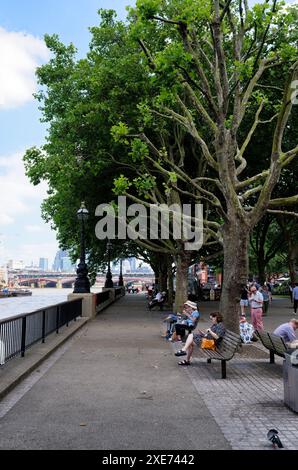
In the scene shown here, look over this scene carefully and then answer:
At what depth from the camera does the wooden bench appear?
9.48 metres

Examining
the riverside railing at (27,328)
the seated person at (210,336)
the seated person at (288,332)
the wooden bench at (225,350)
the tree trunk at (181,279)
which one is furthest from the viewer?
the tree trunk at (181,279)

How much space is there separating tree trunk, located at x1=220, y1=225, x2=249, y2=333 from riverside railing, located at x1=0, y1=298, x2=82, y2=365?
4.92 m

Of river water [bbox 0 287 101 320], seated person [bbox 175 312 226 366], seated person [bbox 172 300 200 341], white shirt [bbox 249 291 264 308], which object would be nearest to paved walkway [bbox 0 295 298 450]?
seated person [bbox 175 312 226 366]

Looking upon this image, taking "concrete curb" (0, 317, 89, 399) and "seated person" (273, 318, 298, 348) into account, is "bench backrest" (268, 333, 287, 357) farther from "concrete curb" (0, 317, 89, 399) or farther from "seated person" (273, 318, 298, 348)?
"concrete curb" (0, 317, 89, 399)

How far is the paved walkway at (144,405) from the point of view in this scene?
566 cm

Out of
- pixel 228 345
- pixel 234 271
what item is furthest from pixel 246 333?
pixel 228 345

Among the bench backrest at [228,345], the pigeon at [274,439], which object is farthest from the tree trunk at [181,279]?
the pigeon at [274,439]

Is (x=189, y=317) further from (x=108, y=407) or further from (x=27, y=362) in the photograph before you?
(x=108, y=407)

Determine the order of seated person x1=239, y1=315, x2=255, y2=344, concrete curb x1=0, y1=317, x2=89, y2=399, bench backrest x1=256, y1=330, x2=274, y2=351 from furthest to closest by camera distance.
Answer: seated person x1=239, y1=315, x2=255, y2=344
bench backrest x1=256, y1=330, x2=274, y2=351
concrete curb x1=0, y1=317, x2=89, y2=399

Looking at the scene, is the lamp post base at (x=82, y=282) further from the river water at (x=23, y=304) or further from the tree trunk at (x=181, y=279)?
the tree trunk at (x=181, y=279)
